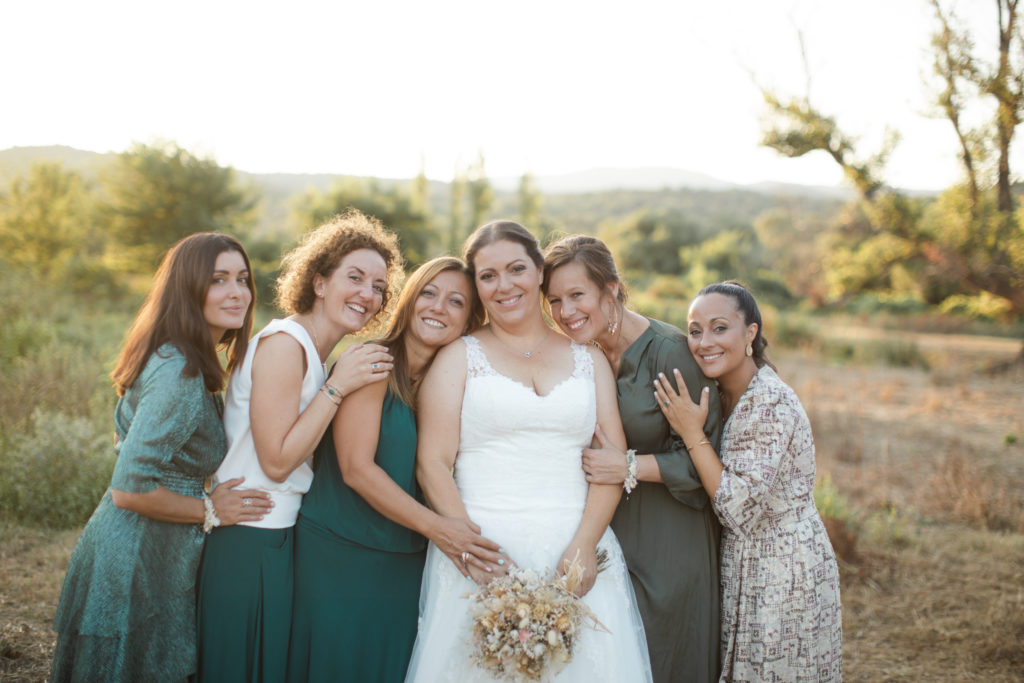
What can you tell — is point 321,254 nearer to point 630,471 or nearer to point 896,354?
point 630,471

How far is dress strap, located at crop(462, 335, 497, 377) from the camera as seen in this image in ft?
10.6

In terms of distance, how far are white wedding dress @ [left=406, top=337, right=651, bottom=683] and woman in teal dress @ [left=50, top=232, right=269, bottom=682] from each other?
3.03 feet

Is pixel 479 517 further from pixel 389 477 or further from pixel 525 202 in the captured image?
pixel 525 202

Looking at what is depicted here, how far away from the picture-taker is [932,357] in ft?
57.7

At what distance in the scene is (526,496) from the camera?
3.18m

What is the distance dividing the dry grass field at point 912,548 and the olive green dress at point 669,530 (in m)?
1.89

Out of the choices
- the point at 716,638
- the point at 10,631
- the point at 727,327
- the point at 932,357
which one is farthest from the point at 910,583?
the point at 932,357

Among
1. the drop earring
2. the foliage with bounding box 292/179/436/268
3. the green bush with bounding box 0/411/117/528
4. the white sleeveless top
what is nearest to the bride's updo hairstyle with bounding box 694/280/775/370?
the drop earring

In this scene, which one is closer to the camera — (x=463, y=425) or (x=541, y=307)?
(x=463, y=425)

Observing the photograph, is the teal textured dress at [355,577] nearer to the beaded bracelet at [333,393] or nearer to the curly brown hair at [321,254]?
the beaded bracelet at [333,393]

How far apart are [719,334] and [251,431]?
2.27 metres

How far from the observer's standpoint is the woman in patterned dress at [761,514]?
3262 mm

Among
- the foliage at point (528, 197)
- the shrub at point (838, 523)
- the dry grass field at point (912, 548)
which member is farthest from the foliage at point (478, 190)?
the shrub at point (838, 523)

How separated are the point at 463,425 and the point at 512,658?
105 cm
